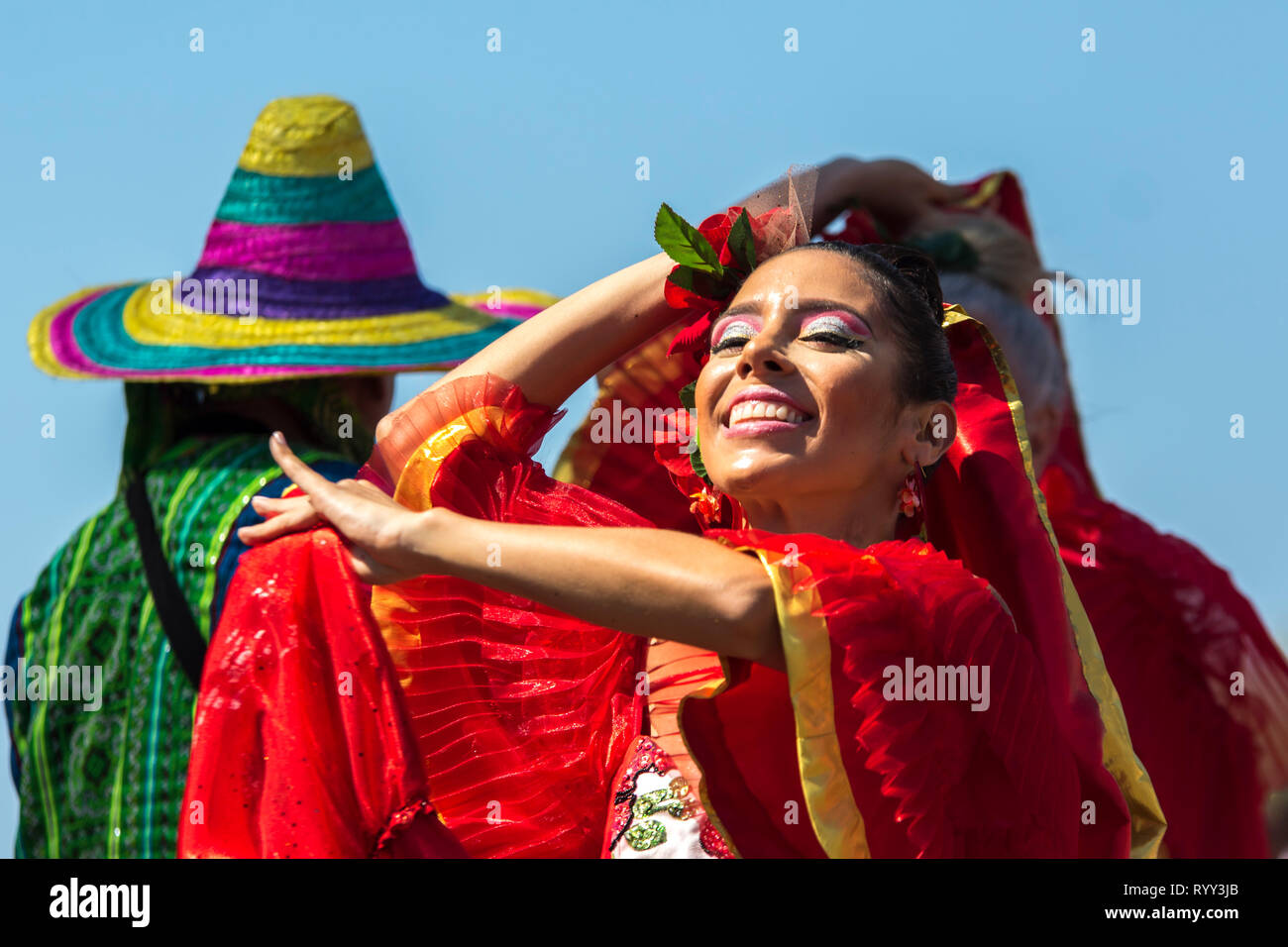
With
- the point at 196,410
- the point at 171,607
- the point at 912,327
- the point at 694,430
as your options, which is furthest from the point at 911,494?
the point at 196,410

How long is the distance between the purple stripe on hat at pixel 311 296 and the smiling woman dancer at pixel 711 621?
1461 mm

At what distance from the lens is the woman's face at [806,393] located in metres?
2.86

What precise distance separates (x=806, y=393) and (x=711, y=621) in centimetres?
46

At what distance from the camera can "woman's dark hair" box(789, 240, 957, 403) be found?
117 inches

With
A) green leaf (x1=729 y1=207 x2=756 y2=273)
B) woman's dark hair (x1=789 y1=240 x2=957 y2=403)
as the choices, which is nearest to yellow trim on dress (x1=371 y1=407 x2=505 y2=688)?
green leaf (x1=729 y1=207 x2=756 y2=273)

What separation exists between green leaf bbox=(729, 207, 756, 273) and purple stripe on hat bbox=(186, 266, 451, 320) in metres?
1.75

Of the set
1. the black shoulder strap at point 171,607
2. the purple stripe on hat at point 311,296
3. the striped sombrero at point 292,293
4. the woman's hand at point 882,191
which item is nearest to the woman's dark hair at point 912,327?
the woman's hand at point 882,191

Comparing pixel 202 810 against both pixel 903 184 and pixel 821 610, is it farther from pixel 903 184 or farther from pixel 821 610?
pixel 903 184

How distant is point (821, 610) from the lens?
8.57 ft

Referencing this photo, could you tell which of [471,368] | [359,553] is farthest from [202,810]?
[471,368]

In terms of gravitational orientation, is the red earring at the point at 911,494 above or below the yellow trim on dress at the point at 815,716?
above

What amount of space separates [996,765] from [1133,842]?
418 millimetres

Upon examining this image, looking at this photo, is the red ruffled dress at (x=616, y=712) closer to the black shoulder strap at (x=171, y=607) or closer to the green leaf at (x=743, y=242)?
the green leaf at (x=743, y=242)
